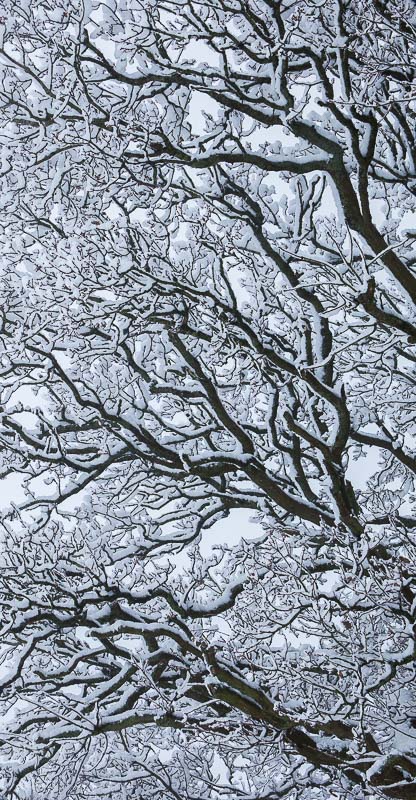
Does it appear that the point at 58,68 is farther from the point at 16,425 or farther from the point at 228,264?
the point at 16,425

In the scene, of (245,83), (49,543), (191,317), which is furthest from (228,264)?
(49,543)

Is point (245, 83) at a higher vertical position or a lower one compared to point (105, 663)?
higher

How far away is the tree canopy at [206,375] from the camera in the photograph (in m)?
4.80

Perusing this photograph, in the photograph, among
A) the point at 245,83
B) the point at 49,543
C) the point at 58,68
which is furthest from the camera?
the point at 49,543

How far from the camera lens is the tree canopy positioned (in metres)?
4.80

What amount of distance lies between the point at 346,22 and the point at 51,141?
222cm

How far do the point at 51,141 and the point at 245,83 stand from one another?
147cm

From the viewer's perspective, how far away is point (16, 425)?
6148mm

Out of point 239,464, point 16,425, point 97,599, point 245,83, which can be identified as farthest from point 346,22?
point 97,599

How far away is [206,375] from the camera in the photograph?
6188mm

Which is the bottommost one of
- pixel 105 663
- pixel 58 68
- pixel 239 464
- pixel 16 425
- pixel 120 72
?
pixel 105 663

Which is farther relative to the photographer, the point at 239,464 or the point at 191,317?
the point at 191,317

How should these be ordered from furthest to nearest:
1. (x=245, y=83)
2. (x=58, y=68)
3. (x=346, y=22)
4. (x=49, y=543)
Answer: (x=49, y=543) < (x=58, y=68) < (x=245, y=83) < (x=346, y=22)

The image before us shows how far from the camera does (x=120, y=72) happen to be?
5.15 metres
